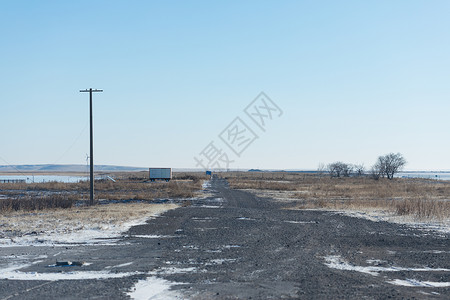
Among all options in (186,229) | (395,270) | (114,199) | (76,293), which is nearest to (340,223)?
(186,229)

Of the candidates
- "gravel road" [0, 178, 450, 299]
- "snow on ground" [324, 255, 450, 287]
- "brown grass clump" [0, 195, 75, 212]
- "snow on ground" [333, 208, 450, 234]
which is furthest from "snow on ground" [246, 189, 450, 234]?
"brown grass clump" [0, 195, 75, 212]

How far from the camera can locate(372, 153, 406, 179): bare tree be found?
108 meters

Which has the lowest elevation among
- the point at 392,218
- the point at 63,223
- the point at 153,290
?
the point at 392,218

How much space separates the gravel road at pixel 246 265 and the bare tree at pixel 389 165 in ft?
317

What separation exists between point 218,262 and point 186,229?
21.1ft

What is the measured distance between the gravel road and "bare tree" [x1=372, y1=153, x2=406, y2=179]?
9653 cm

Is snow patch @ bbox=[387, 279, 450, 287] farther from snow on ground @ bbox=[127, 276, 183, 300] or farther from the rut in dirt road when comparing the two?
snow on ground @ bbox=[127, 276, 183, 300]

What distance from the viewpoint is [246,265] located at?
10.5 meters

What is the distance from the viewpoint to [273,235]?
15.8m

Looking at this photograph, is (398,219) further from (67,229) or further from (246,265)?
(67,229)

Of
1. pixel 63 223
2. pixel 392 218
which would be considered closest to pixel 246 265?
pixel 63 223

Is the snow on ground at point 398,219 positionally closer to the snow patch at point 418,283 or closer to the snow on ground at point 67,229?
the snow patch at point 418,283

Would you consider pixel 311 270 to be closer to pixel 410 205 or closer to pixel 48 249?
pixel 48 249

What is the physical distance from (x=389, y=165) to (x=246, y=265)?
4152 inches
